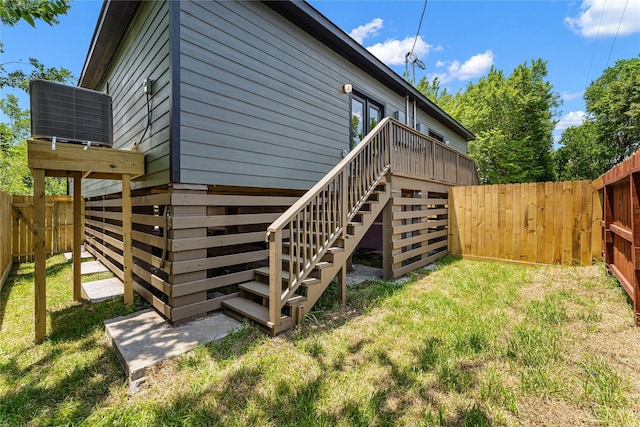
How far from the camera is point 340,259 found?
3.76 m

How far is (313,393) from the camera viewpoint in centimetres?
211

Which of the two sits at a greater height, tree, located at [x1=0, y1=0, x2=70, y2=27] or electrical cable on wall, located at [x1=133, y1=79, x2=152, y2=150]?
tree, located at [x1=0, y1=0, x2=70, y2=27]

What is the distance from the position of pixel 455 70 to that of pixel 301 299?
84.4 feet

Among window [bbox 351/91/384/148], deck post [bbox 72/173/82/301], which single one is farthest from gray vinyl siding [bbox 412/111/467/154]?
deck post [bbox 72/173/82/301]

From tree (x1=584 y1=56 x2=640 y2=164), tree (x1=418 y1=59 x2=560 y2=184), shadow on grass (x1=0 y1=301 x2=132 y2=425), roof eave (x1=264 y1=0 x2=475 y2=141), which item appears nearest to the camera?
shadow on grass (x1=0 y1=301 x2=132 y2=425)

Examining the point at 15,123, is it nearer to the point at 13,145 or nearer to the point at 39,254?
the point at 13,145

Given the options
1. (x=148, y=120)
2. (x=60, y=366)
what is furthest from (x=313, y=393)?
(x=148, y=120)

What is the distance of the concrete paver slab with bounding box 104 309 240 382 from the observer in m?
2.52

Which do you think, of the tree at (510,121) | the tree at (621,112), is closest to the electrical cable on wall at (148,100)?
the tree at (510,121)

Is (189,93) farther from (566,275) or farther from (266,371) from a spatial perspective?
(566,275)

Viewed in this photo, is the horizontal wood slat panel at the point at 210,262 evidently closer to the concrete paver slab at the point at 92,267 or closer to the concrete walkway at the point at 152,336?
the concrete walkway at the point at 152,336

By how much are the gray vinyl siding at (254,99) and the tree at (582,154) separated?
87.2ft

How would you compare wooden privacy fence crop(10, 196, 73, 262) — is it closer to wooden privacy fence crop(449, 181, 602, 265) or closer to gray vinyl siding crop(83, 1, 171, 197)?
gray vinyl siding crop(83, 1, 171, 197)

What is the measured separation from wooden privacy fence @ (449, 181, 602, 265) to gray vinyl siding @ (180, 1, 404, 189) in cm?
350
